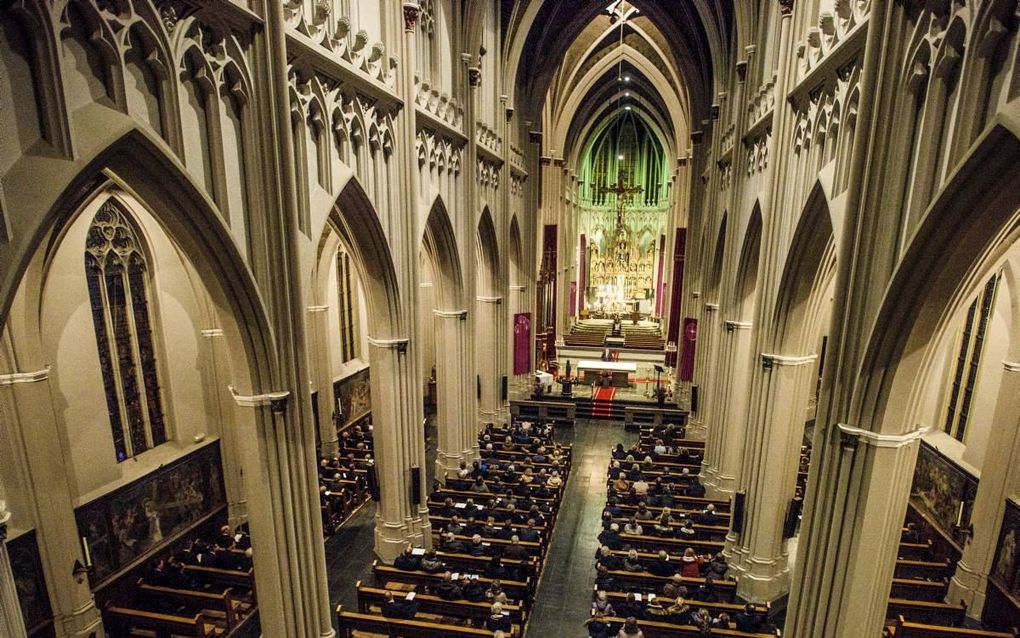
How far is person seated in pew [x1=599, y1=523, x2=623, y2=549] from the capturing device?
410 inches

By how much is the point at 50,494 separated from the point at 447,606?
21.9 feet

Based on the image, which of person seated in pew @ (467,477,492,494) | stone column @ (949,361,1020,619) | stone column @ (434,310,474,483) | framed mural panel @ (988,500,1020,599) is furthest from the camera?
stone column @ (434,310,474,483)

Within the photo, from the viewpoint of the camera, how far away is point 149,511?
1030 centimetres

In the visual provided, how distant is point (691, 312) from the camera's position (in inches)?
779

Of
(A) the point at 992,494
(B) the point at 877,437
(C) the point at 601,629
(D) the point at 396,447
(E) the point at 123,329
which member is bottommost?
(C) the point at 601,629

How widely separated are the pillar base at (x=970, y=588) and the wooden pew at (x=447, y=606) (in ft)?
27.0

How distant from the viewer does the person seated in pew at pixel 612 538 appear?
10.4m

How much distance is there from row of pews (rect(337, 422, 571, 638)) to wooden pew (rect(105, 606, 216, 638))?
224cm

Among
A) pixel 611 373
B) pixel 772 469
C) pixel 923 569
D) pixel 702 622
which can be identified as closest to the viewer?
pixel 702 622

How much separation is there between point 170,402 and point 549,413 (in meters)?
13.1

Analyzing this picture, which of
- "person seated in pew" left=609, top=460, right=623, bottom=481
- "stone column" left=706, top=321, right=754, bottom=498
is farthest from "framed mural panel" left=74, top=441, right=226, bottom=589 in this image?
"stone column" left=706, top=321, right=754, bottom=498

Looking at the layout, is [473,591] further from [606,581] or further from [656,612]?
[656,612]

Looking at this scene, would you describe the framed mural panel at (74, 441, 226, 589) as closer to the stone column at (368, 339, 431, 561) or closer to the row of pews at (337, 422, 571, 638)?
the stone column at (368, 339, 431, 561)

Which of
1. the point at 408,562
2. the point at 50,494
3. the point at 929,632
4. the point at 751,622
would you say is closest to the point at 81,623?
the point at 50,494
